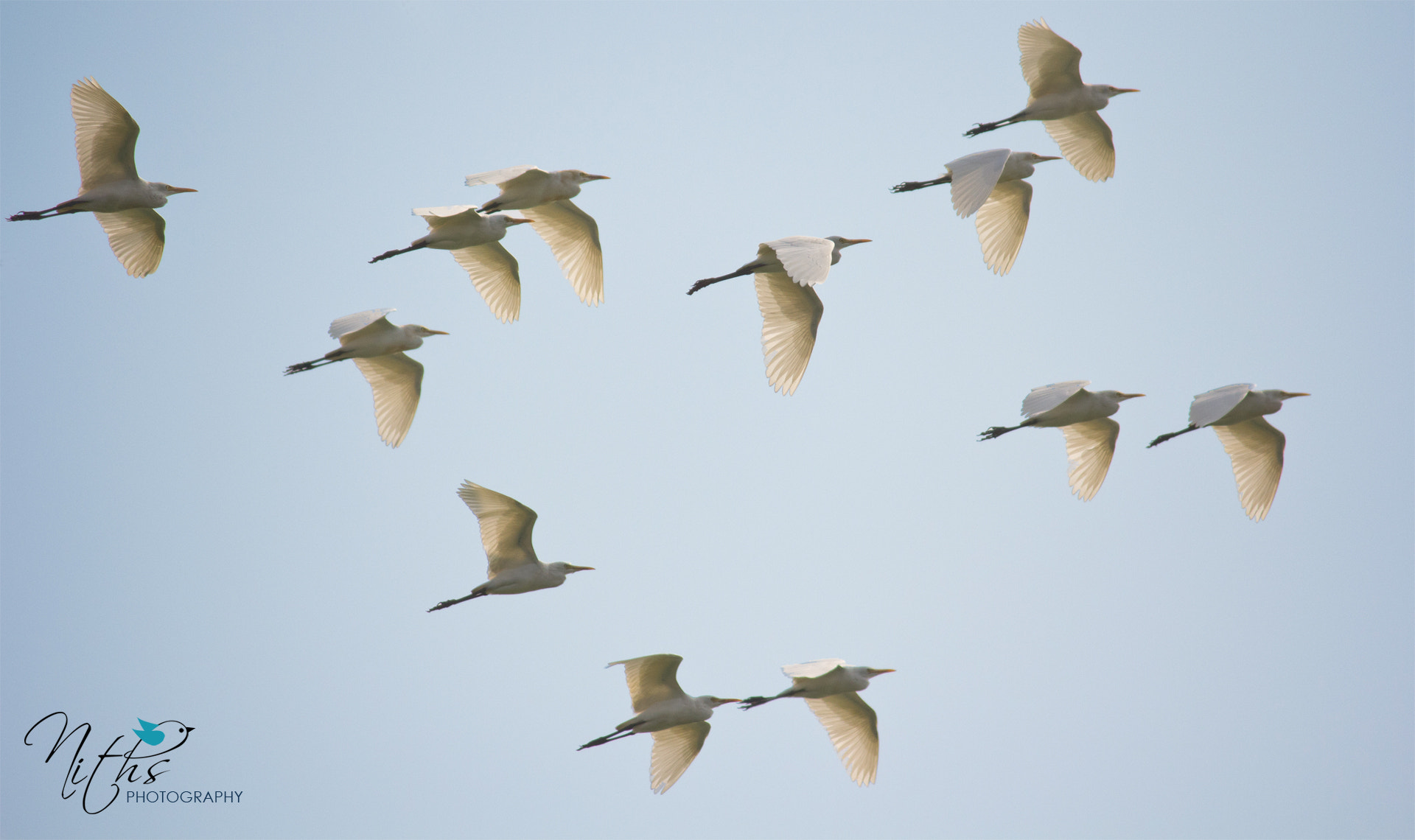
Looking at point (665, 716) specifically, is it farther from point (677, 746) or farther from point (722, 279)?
point (722, 279)

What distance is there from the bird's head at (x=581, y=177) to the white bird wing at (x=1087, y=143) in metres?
5.46

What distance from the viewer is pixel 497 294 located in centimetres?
1820

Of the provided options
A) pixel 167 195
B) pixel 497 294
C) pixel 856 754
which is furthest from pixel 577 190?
pixel 856 754

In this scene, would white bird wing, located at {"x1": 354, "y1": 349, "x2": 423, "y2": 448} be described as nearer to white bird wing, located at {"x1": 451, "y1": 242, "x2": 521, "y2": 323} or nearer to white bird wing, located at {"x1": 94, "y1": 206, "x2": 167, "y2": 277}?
white bird wing, located at {"x1": 451, "y1": 242, "x2": 521, "y2": 323}

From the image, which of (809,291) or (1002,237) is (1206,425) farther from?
(809,291)

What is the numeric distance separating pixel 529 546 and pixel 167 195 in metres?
5.78

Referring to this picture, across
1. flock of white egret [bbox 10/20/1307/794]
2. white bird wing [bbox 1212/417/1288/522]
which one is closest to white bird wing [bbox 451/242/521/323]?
flock of white egret [bbox 10/20/1307/794]

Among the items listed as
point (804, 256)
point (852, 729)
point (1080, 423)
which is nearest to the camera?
point (804, 256)

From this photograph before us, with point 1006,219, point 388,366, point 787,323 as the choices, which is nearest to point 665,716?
point 787,323

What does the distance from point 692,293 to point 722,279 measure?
0.44 meters

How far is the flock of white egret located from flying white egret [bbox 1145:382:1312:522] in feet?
0.06

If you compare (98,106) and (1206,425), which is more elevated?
(98,106)

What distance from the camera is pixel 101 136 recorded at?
15.2 meters

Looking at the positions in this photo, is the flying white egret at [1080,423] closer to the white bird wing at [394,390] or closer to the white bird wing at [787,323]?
the white bird wing at [787,323]
